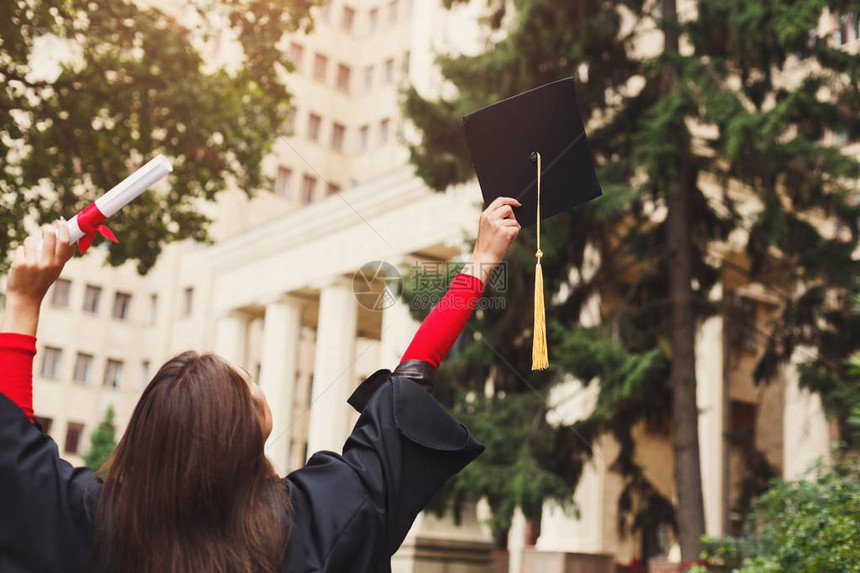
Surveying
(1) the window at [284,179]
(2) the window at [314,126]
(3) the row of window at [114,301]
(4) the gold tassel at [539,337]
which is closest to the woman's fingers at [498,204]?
(4) the gold tassel at [539,337]

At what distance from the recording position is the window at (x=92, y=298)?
3931cm

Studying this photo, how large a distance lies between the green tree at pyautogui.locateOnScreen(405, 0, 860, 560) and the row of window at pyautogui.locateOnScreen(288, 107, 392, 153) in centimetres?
2497

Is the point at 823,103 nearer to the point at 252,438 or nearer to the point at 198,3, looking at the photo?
the point at 198,3

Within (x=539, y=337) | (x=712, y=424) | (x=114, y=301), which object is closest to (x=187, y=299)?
(x=114, y=301)

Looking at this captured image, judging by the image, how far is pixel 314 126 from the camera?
123ft

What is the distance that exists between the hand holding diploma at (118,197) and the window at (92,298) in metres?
39.2

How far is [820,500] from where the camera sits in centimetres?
676

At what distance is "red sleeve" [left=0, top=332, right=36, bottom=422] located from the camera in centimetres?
186

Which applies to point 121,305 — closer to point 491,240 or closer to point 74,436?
point 74,436

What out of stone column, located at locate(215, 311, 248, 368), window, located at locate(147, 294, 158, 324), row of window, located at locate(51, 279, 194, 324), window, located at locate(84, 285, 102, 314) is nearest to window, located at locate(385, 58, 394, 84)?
row of window, located at locate(51, 279, 194, 324)

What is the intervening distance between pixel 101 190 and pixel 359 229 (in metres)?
14.6

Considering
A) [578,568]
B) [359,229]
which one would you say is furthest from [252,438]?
[359,229]

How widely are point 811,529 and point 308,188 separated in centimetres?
3214

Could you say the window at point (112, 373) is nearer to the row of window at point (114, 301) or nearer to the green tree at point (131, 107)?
the row of window at point (114, 301)
